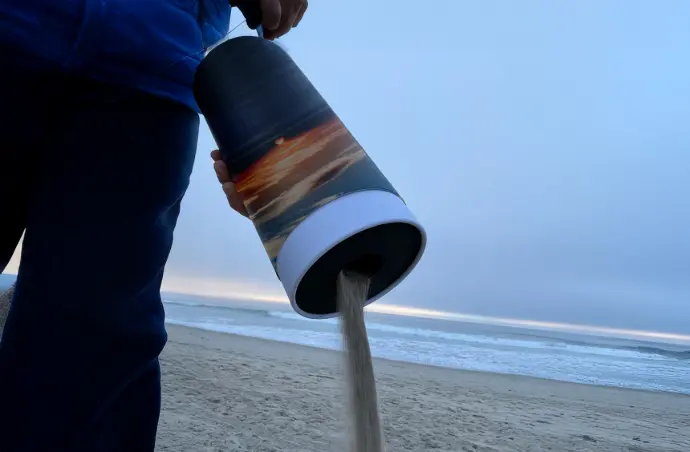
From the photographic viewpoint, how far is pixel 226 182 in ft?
3.61

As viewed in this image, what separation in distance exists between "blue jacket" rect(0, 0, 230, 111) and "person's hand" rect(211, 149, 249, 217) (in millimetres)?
148

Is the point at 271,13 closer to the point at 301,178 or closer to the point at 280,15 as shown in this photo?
the point at 280,15

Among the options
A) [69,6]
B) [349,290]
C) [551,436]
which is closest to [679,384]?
[551,436]

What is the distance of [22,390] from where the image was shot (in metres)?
0.79

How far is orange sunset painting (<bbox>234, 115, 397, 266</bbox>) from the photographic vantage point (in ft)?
2.83

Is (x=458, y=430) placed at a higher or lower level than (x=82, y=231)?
lower

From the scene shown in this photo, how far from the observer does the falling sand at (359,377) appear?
80 centimetres

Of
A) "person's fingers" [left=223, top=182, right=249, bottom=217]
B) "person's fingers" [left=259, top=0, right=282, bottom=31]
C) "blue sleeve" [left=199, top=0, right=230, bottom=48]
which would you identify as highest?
"person's fingers" [left=259, top=0, right=282, bottom=31]

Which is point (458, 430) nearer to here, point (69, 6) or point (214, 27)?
point (214, 27)

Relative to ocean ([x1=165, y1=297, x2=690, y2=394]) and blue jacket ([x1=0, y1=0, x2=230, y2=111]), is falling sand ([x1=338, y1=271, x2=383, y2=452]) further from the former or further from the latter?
ocean ([x1=165, y1=297, x2=690, y2=394])

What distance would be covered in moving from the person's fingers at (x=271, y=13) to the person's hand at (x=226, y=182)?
249 millimetres

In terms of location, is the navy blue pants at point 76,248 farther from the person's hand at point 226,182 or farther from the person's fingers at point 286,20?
the person's fingers at point 286,20

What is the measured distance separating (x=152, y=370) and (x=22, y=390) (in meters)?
0.19

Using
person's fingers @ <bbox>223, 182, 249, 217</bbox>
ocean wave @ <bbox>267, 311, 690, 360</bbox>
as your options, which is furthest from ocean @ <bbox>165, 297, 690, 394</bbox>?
person's fingers @ <bbox>223, 182, 249, 217</bbox>
